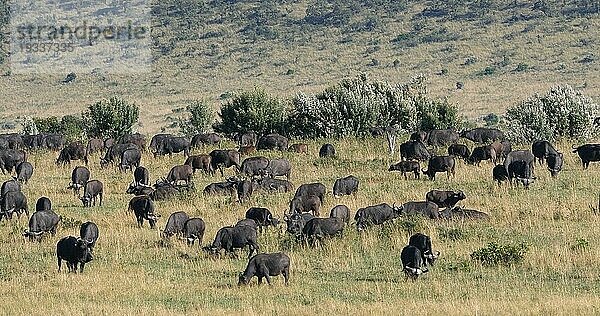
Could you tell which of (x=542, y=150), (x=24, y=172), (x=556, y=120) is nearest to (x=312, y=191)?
(x=542, y=150)

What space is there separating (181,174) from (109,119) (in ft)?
52.0

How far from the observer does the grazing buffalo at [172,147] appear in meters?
37.5

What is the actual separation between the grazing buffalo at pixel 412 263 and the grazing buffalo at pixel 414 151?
49.5ft

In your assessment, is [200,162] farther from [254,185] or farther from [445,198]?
[445,198]

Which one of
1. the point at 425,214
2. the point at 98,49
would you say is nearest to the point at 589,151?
the point at 425,214

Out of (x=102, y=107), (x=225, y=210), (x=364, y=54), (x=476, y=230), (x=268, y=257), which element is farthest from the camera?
(x=364, y=54)

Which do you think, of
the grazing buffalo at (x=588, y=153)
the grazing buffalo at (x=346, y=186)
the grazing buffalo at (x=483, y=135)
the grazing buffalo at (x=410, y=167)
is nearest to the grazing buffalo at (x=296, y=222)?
the grazing buffalo at (x=346, y=186)

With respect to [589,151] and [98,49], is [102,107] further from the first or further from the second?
[98,49]

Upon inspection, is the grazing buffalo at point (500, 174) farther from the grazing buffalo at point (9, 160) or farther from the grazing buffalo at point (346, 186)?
the grazing buffalo at point (9, 160)

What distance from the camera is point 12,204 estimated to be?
2567cm

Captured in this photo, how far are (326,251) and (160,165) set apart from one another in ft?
52.8

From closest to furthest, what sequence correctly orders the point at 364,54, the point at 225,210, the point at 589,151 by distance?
the point at 225,210
the point at 589,151
the point at 364,54

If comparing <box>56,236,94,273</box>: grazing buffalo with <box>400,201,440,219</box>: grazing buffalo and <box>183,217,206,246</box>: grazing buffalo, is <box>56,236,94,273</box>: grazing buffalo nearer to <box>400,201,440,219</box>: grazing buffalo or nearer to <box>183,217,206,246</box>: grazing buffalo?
<box>183,217,206,246</box>: grazing buffalo

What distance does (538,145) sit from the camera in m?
31.5
